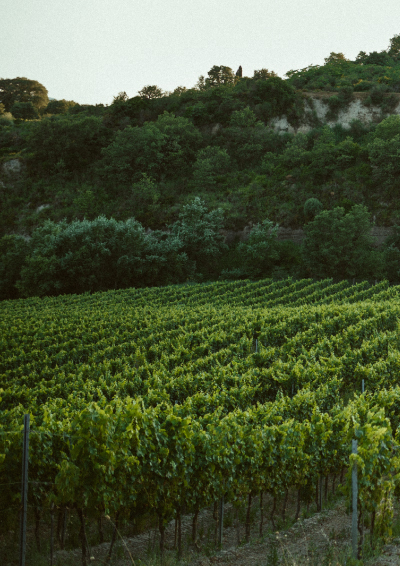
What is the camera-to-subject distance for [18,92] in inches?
3967

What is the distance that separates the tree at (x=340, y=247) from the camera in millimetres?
45594

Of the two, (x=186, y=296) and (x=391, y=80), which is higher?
(x=391, y=80)

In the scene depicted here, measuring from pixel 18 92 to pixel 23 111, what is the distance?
11815mm

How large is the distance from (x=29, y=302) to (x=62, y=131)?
40.7m

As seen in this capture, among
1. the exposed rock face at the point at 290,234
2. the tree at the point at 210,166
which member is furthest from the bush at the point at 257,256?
the tree at the point at 210,166

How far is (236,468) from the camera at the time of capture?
8695 mm

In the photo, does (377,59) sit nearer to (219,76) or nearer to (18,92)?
(219,76)

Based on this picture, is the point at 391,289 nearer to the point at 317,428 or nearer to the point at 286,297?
the point at 286,297

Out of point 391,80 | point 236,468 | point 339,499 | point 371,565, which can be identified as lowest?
point 339,499

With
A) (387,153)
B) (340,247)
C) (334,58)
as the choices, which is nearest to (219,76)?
(334,58)

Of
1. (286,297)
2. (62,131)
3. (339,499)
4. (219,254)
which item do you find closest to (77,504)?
(339,499)

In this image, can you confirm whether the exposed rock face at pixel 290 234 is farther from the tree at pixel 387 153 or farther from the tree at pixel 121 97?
the tree at pixel 121 97

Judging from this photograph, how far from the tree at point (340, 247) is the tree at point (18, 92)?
75346 millimetres

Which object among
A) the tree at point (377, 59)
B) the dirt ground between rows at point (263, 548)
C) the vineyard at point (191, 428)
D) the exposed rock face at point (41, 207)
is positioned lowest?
the dirt ground between rows at point (263, 548)
